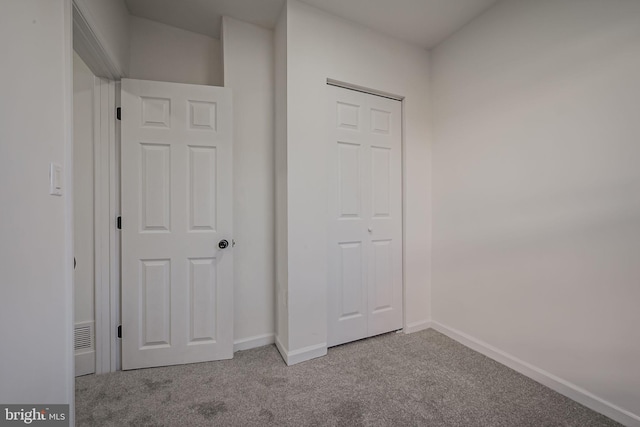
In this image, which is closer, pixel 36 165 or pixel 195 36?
pixel 36 165

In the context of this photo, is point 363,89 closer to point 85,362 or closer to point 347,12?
point 347,12

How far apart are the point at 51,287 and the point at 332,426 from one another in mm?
1385

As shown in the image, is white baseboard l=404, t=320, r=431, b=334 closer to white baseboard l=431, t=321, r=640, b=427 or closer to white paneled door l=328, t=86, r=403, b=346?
white paneled door l=328, t=86, r=403, b=346

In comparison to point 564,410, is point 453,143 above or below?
above

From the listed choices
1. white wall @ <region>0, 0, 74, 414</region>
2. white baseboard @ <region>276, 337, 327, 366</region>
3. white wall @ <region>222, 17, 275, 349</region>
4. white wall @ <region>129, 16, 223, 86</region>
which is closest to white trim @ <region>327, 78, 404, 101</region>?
white wall @ <region>222, 17, 275, 349</region>

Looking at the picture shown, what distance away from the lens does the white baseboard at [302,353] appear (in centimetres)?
181

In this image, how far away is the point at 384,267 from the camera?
7.40 feet

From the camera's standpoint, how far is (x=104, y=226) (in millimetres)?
1712

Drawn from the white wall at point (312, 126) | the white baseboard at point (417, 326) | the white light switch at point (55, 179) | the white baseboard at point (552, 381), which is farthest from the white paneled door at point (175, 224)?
the white baseboard at point (552, 381)

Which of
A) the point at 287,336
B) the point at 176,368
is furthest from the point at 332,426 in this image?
the point at 176,368

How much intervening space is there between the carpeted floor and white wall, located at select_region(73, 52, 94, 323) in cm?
70

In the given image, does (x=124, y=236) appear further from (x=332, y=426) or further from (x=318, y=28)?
(x=318, y=28)

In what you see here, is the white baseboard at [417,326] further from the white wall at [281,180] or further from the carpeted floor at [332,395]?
the white wall at [281,180]

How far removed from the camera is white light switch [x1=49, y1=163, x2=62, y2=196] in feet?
3.15
